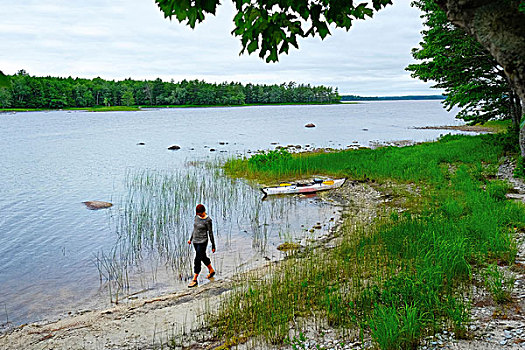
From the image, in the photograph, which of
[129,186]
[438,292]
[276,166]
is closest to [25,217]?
[129,186]

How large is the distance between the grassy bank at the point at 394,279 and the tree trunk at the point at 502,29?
4381mm

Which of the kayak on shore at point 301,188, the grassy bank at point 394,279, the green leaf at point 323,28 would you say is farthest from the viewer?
the kayak on shore at point 301,188

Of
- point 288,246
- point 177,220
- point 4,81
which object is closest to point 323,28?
point 4,81

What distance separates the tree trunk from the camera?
253cm

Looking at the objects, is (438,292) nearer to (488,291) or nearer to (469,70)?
(488,291)

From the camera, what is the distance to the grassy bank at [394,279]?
6555 millimetres

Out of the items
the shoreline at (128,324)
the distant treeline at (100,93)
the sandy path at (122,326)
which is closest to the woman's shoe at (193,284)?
the shoreline at (128,324)

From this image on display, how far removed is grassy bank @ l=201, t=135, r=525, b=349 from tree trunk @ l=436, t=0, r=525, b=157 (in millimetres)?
4381

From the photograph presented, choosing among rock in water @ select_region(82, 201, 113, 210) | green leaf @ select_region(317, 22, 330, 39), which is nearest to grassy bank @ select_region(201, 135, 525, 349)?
green leaf @ select_region(317, 22, 330, 39)

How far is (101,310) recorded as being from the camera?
9.86 m

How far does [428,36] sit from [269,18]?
21.4 meters

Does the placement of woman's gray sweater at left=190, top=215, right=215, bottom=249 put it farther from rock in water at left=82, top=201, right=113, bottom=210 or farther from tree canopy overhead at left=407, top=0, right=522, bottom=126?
tree canopy overhead at left=407, top=0, right=522, bottom=126

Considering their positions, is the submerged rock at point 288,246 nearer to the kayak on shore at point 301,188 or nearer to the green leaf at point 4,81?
the kayak on shore at point 301,188

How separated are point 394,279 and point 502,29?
6.23m
